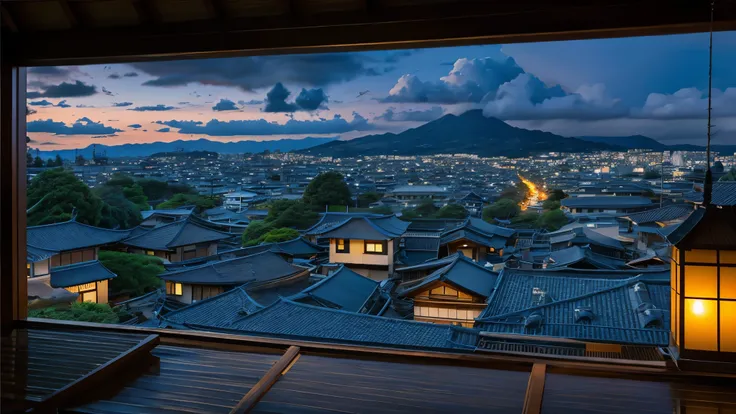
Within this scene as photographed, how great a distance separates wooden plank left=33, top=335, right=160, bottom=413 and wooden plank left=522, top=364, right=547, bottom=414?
1.30 meters

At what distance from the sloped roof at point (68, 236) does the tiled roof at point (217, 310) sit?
1.23m

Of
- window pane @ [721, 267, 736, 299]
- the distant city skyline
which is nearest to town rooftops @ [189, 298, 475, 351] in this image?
the distant city skyline

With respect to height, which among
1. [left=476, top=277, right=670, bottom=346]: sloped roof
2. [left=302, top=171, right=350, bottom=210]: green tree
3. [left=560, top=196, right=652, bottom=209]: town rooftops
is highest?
[left=302, top=171, right=350, bottom=210]: green tree

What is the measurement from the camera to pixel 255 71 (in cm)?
477

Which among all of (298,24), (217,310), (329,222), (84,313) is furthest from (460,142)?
(84,313)

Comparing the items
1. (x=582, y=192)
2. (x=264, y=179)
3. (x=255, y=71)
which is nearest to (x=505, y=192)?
(x=582, y=192)

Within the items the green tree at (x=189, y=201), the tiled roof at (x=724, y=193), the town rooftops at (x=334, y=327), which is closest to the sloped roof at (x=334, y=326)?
the town rooftops at (x=334, y=327)

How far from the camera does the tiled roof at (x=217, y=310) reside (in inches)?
203

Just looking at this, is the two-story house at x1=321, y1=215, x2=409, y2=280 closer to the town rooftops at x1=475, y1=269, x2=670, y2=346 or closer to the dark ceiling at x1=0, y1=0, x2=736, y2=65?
the town rooftops at x1=475, y1=269, x2=670, y2=346

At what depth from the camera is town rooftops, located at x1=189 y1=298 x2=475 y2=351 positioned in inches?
182

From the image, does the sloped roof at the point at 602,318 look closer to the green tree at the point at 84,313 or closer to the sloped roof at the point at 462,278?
the sloped roof at the point at 462,278

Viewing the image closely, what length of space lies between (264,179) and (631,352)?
10.3 ft

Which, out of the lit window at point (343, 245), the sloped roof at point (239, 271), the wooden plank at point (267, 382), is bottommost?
the sloped roof at point (239, 271)

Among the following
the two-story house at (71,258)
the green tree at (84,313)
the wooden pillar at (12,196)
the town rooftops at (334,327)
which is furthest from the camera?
the two-story house at (71,258)
